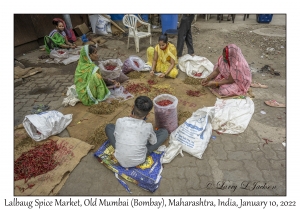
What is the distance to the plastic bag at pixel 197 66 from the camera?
4887mm

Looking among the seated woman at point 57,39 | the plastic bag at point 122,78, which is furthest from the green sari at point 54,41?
the plastic bag at point 122,78

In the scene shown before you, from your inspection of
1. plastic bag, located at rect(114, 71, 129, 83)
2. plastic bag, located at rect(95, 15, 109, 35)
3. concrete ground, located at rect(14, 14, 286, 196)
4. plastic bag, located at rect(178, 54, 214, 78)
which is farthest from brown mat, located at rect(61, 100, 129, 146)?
plastic bag, located at rect(95, 15, 109, 35)

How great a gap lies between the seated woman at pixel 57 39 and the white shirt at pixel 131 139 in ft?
18.1

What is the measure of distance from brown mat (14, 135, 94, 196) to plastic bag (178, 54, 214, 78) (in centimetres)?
323

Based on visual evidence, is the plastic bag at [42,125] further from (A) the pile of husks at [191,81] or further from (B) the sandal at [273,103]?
(B) the sandal at [273,103]

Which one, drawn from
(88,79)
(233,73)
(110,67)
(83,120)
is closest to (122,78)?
(110,67)

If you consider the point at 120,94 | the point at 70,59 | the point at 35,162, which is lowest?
the point at 35,162

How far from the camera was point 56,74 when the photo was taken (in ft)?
18.3

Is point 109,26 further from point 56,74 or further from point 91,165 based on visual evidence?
point 91,165

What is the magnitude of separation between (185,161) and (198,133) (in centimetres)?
45

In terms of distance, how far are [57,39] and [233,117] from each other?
6.21 m

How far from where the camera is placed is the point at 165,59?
489 cm

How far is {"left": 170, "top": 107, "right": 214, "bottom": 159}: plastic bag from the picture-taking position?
2.80m

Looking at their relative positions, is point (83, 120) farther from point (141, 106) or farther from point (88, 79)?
point (141, 106)
